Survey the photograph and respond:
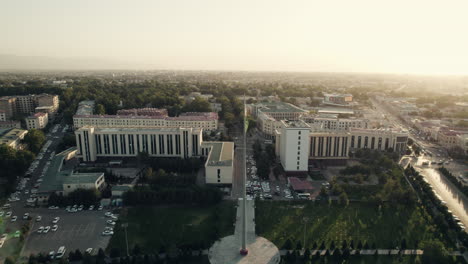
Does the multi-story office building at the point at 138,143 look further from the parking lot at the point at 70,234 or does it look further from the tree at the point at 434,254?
the tree at the point at 434,254

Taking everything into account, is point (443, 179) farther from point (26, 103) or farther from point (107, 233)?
point (26, 103)

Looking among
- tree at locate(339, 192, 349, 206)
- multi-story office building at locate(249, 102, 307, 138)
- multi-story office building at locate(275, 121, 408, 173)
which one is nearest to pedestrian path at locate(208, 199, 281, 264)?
tree at locate(339, 192, 349, 206)

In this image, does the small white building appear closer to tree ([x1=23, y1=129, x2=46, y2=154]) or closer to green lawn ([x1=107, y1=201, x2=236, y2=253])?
green lawn ([x1=107, y1=201, x2=236, y2=253])

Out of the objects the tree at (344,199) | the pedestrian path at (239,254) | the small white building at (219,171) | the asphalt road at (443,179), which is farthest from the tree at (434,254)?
the small white building at (219,171)

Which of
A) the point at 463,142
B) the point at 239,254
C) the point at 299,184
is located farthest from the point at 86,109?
the point at 463,142

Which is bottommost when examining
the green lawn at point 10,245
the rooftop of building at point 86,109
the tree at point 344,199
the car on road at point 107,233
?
the green lawn at point 10,245
